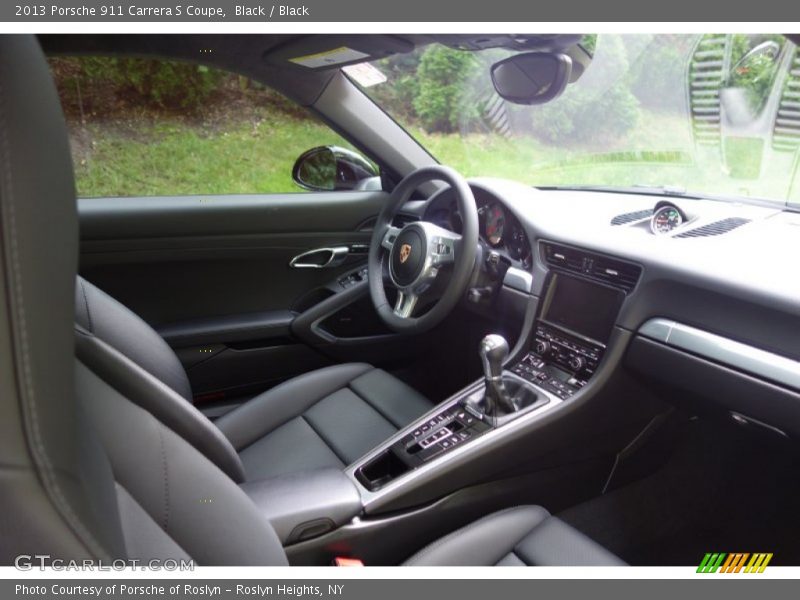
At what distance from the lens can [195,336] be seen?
2320mm

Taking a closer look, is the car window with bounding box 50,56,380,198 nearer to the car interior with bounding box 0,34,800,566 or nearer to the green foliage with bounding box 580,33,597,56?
the car interior with bounding box 0,34,800,566

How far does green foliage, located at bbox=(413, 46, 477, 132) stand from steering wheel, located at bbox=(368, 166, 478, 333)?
64cm

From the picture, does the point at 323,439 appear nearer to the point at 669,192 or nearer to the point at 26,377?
the point at 26,377

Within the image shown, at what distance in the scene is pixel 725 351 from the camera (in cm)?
143

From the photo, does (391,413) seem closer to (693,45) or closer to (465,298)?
(465,298)

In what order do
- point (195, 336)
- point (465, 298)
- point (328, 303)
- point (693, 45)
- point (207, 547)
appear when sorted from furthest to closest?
point (328, 303) → point (195, 336) → point (465, 298) → point (693, 45) → point (207, 547)

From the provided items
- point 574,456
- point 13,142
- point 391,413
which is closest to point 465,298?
point 391,413

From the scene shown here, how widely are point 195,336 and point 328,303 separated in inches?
20.6

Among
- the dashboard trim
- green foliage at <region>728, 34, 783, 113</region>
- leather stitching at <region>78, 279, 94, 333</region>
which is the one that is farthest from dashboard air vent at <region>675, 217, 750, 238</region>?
leather stitching at <region>78, 279, 94, 333</region>

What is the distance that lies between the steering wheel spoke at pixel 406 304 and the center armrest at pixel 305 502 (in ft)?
2.37

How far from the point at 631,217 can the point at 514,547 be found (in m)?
1.05

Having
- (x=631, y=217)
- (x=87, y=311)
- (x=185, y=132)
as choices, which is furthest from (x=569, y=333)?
(x=185, y=132)

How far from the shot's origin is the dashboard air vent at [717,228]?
167cm

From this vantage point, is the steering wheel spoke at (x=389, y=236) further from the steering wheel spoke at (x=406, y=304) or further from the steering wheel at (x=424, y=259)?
the steering wheel spoke at (x=406, y=304)
